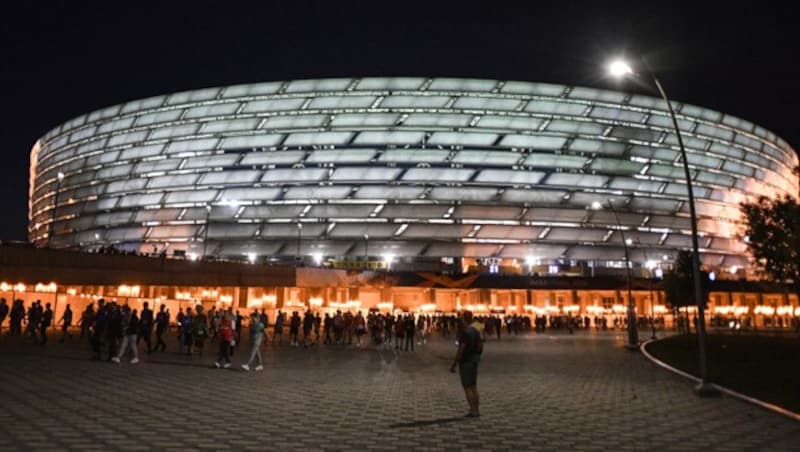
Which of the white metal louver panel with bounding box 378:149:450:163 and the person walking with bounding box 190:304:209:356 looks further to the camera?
the white metal louver panel with bounding box 378:149:450:163

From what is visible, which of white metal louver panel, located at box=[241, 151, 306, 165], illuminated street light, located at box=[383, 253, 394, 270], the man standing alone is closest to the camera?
the man standing alone

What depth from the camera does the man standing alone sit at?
9.34 m

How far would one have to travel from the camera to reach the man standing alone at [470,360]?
30.7 ft

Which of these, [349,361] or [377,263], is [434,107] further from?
[349,361]

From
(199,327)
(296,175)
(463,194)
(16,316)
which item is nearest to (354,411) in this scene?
(199,327)

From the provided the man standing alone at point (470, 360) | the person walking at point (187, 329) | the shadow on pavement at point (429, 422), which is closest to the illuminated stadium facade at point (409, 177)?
the person walking at point (187, 329)

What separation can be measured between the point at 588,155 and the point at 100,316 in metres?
59.1

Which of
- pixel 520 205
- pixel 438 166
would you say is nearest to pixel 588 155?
pixel 520 205

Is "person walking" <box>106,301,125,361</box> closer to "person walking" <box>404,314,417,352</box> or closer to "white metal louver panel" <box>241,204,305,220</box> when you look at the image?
"person walking" <box>404,314,417,352</box>

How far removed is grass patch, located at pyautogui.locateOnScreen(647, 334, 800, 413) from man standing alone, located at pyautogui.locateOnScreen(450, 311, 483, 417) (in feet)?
17.7

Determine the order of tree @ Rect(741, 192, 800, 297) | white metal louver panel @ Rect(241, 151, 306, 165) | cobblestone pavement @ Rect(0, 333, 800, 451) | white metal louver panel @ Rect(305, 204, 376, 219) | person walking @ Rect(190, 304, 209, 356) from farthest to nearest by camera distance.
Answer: white metal louver panel @ Rect(241, 151, 306, 165)
white metal louver panel @ Rect(305, 204, 376, 219)
tree @ Rect(741, 192, 800, 297)
person walking @ Rect(190, 304, 209, 356)
cobblestone pavement @ Rect(0, 333, 800, 451)

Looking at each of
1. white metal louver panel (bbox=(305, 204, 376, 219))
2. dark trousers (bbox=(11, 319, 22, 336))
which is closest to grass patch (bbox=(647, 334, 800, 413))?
dark trousers (bbox=(11, 319, 22, 336))

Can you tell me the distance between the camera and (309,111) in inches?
2653

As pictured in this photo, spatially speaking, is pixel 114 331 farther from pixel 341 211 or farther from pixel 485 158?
pixel 485 158
